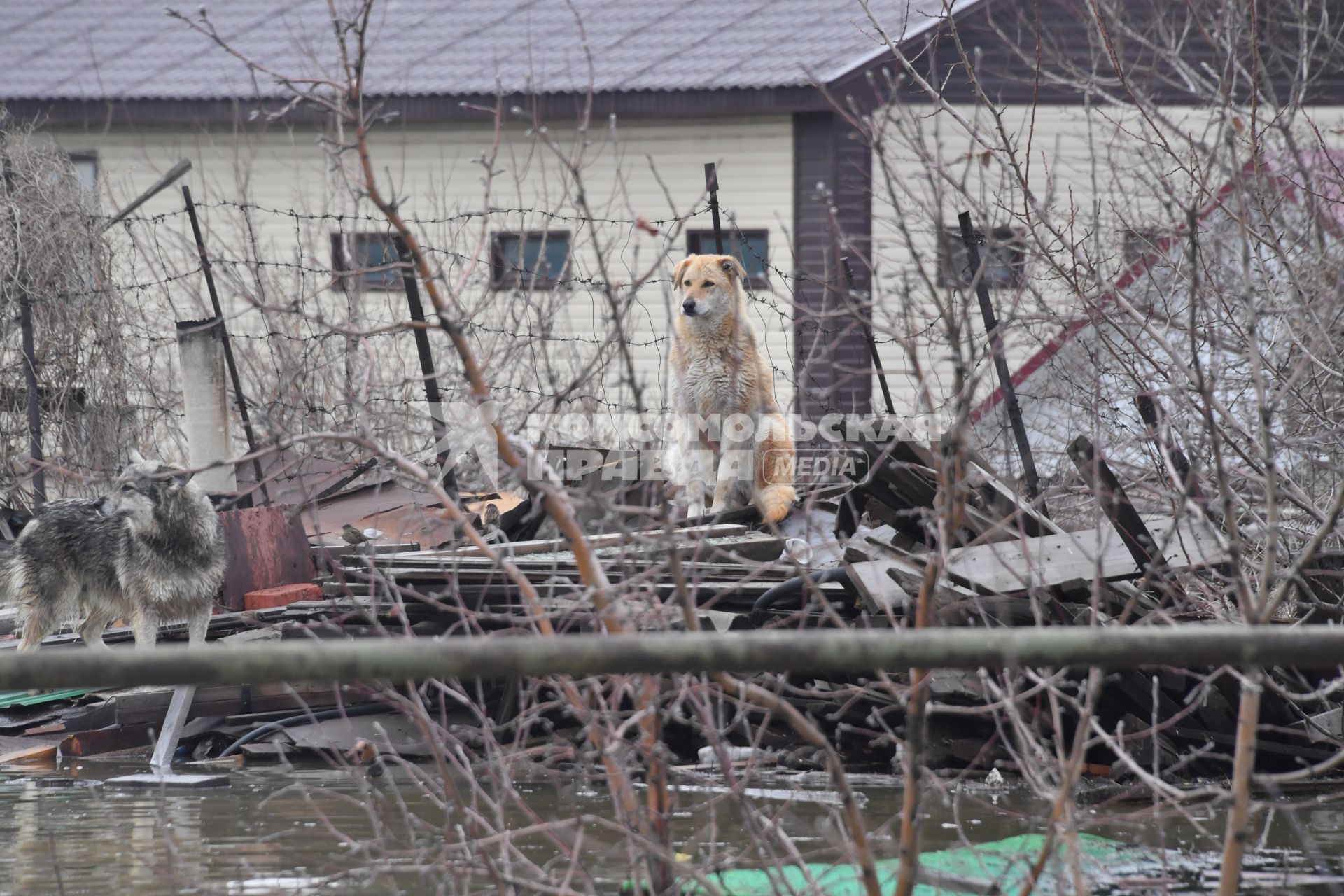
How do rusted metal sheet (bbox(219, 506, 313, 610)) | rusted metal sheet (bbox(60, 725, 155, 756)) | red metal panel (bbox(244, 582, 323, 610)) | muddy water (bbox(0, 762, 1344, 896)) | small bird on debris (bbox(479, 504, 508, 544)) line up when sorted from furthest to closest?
rusted metal sheet (bbox(219, 506, 313, 610)), red metal panel (bbox(244, 582, 323, 610)), small bird on debris (bbox(479, 504, 508, 544)), rusted metal sheet (bbox(60, 725, 155, 756)), muddy water (bbox(0, 762, 1344, 896))

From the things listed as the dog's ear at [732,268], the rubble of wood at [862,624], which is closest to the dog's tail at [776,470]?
the rubble of wood at [862,624]

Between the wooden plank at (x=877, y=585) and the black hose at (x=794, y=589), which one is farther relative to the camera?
the black hose at (x=794, y=589)

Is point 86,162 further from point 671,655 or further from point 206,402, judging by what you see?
point 671,655

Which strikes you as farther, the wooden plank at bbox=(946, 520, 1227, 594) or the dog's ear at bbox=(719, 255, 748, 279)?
the dog's ear at bbox=(719, 255, 748, 279)

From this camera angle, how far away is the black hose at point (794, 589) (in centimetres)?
645

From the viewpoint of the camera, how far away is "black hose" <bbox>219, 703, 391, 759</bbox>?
6.80 m

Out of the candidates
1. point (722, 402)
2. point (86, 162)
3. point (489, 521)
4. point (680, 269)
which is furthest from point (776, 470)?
point (86, 162)

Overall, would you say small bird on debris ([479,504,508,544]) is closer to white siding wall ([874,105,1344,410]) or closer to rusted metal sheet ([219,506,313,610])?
rusted metal sheet ([219,506,313,610])

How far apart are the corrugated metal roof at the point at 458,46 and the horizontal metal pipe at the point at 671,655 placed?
1572 cm

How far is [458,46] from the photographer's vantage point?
63.0 ft

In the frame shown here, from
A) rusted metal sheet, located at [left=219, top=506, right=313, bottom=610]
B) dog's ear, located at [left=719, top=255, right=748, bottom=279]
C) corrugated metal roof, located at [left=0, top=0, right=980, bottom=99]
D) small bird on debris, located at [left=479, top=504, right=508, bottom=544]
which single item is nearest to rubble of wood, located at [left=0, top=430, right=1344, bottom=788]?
small bird on debris, located at [left=479, top=504, right=508, bottom=544]

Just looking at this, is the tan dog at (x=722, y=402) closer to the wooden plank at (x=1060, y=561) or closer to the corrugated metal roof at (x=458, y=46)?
the wooden plank at (x=1060, y=561)

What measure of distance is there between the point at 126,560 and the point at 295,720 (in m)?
1.75

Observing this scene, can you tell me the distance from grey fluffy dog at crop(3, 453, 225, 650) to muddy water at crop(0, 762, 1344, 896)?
1421 mm
